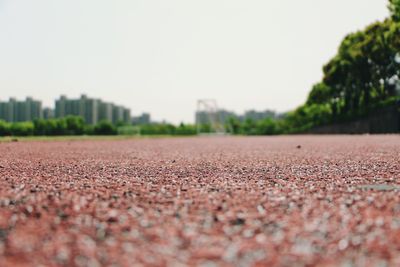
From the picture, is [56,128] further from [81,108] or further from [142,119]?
[142,119]

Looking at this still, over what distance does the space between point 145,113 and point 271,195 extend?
604 ft

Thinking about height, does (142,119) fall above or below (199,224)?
above

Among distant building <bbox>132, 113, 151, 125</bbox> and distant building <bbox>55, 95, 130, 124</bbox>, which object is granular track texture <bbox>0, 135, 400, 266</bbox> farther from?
distant building <bbox>132, 113, 151, 125</bbox>

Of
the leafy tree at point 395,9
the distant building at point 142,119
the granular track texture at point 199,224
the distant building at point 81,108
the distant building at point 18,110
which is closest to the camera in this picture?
the granular track texture at point 199,224

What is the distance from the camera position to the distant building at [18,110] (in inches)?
4970

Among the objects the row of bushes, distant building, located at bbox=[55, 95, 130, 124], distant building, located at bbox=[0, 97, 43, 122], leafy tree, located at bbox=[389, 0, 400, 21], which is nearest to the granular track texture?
leafy tree, located at bbox=[389, 0, 400, 21]

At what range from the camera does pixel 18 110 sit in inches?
4988

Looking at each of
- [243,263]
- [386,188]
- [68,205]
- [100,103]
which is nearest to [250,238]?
[243,263]

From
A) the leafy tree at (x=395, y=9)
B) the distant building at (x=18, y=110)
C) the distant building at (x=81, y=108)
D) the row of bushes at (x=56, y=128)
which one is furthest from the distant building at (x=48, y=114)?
the leafy tree at (x=395, y=9)

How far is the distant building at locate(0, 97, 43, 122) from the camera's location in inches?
4970

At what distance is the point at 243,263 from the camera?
1729 mm

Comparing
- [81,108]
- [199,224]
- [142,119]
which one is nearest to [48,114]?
[81,108]

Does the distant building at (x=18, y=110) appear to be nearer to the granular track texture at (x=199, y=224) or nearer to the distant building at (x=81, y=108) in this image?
the distant building at (x=81, y=108)

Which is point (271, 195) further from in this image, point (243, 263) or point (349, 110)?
point (349, 110)
